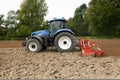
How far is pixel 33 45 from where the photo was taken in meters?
18.1

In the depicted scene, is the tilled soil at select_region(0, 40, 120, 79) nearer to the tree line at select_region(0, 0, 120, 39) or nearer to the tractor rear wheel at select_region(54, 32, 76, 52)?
the tractor rear wheel at select_region(54, 32, 76, 52)

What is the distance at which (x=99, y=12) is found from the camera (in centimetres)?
6009

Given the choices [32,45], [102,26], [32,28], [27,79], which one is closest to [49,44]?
[32,45]

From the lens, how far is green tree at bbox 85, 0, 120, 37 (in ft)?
194

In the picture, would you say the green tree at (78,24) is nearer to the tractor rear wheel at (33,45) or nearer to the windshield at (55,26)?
the windshield at (55,26)

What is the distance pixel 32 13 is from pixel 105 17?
15.6 meters

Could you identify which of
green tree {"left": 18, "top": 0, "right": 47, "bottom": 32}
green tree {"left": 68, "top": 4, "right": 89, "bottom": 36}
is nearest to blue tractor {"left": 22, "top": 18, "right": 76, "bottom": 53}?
green tree {"left": 18, "top": 0, "right": 47, "bottom": 32}

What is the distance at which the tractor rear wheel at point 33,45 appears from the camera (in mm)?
17969

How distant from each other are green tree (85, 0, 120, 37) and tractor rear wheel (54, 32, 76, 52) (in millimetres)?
40936

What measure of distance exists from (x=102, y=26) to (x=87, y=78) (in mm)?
51149

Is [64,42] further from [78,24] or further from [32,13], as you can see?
[78,24]

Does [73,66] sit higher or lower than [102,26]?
lower

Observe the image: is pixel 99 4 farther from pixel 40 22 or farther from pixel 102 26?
pixel 40 22

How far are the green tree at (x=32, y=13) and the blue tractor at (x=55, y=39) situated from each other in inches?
1270
